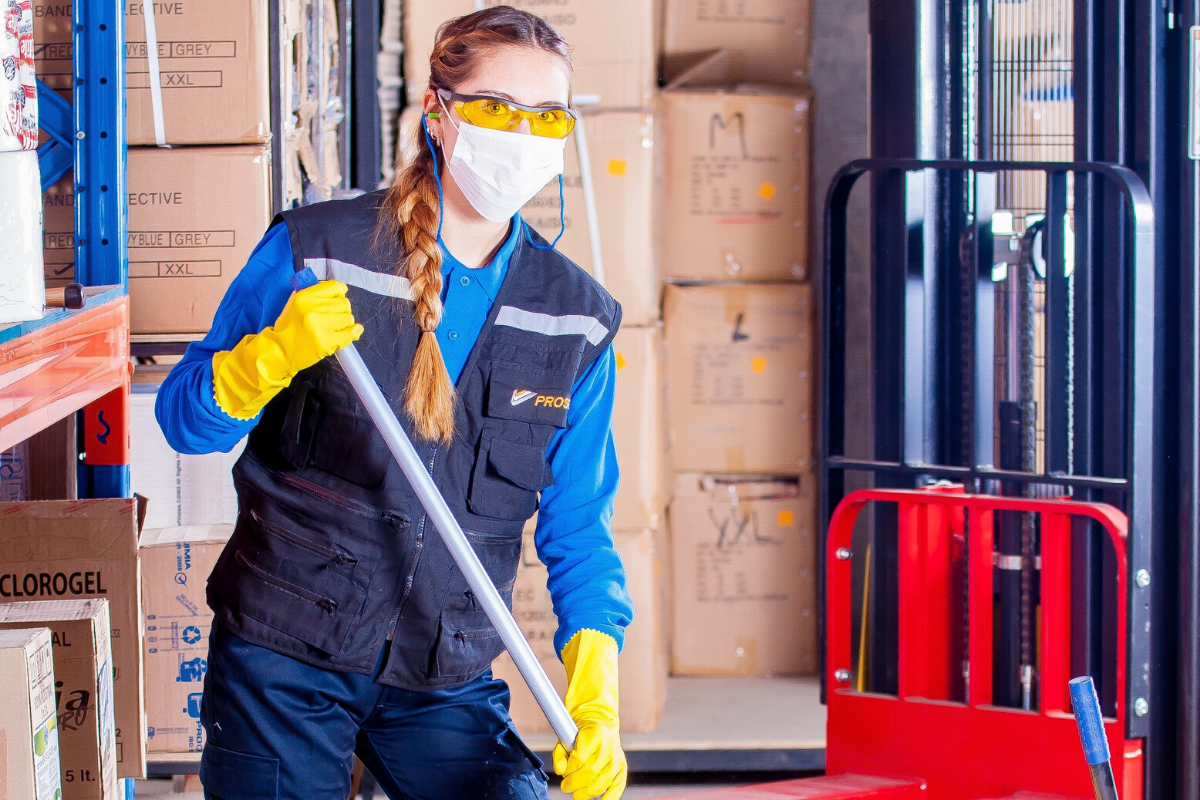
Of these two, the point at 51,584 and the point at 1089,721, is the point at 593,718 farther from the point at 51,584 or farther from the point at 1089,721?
the point at 51,584

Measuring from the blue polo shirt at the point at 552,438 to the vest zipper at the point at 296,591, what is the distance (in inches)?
8.0

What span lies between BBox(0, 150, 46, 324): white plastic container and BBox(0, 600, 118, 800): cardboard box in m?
0.53

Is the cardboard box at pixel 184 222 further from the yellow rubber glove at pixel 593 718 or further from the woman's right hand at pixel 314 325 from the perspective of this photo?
the yellow rubber glove at pixel 593 718

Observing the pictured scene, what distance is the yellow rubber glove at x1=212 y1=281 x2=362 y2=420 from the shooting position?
163cm

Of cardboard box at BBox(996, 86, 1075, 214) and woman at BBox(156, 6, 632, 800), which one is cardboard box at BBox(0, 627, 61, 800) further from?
cardboard box at BBox(996, 86, 1075, 214)

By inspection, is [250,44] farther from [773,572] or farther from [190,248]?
[773,572]

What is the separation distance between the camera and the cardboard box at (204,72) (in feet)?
9.54

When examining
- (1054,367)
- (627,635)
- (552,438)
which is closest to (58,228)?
(552,438)

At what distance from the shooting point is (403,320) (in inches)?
70.9

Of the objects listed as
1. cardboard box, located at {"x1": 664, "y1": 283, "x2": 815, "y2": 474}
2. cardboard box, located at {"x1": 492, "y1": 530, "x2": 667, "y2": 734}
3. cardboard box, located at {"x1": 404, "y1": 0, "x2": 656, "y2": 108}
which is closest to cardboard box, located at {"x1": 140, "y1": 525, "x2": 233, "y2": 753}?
cardboard box, located at {"x1": 492, "y1": 530, "x2": 667, "y2": 734}

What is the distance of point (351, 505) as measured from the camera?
1.75 meters

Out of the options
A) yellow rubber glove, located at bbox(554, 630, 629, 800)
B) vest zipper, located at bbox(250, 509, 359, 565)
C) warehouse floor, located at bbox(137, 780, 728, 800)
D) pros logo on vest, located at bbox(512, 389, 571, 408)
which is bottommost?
warehouse floor, located at bbox(137, 780, 728, 800)

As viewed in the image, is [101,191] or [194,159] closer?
[101,191]

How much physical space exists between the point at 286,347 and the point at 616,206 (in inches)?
86.3
